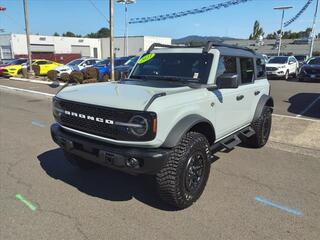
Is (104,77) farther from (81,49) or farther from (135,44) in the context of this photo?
(81,49)

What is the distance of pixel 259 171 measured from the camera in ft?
15.9

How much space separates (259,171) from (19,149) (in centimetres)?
441

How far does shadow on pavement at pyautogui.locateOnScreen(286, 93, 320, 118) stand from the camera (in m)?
9.42

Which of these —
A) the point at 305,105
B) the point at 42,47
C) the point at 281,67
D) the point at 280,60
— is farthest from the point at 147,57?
the point at 42,47

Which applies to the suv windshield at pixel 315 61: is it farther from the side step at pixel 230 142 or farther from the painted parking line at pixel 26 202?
the painted parking line at pixel 26 202

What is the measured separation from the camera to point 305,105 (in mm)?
10773

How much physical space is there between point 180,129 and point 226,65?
1.74 m

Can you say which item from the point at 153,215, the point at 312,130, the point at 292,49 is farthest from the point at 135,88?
the point at 292,49

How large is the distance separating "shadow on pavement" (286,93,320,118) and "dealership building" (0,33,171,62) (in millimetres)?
46547

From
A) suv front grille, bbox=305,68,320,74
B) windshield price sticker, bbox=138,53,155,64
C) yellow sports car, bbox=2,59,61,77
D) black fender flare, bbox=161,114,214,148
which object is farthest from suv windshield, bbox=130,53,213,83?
yellow sports car, bbox=2,59,61,77

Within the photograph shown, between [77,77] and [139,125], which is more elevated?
[139,125]

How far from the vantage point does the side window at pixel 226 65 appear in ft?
14.5

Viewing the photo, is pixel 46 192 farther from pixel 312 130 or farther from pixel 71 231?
pixel 312 130

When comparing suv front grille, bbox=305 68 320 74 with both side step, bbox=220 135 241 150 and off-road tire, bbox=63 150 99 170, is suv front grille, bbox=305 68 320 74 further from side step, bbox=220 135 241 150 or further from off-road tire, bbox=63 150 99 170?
off-road tire, bbox=63 150 99 170
